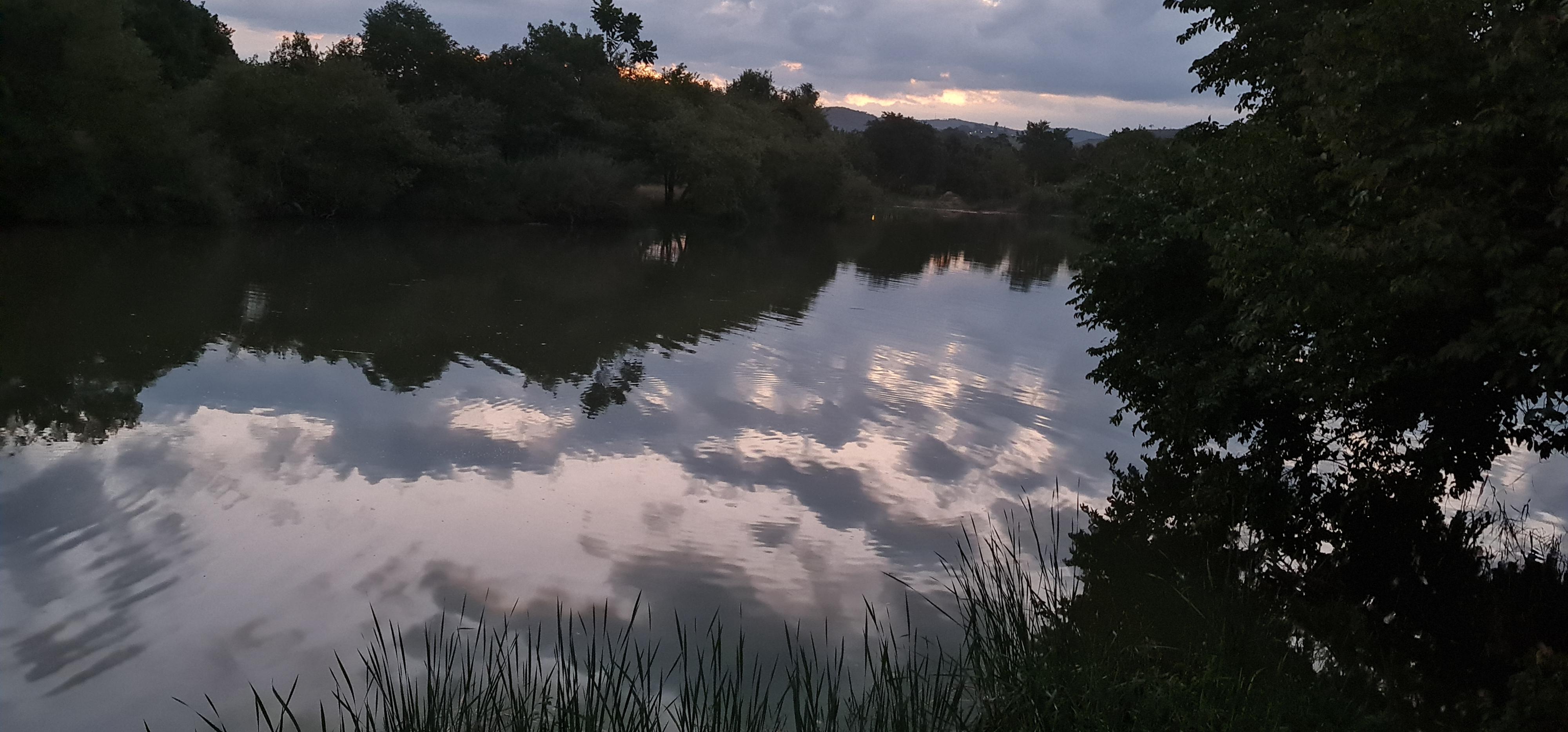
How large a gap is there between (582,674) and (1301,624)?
5072 mm

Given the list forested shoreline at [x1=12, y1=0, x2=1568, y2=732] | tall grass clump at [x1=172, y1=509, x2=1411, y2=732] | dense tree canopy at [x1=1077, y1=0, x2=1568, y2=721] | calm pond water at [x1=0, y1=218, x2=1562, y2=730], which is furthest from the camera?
calm pond water at [x1=0, y1=218, x2=1562, y2=730]

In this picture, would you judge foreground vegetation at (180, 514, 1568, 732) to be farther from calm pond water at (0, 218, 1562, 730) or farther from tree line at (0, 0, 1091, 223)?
tree line at (0, 0, 1091, 223)

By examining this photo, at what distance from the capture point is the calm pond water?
7.34 m

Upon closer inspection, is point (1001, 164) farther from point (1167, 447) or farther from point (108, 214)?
point (1167, 447)

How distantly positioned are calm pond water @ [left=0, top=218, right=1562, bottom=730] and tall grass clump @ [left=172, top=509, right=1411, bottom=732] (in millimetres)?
484

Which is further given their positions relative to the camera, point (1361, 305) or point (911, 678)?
point (1361, 305)

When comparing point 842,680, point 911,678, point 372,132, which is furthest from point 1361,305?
point 372,132

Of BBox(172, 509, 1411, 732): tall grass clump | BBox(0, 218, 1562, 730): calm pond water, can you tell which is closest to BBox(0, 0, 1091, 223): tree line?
BBox(0, 218, 1562, 730): calm pond water

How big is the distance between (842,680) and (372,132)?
3691 centimetres

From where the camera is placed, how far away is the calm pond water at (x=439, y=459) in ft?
24.1

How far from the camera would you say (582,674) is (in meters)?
6.92

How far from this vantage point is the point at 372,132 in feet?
128

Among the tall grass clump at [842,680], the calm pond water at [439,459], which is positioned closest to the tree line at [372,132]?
the calm pond water at [439,459]

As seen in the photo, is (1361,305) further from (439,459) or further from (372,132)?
(372,132)
